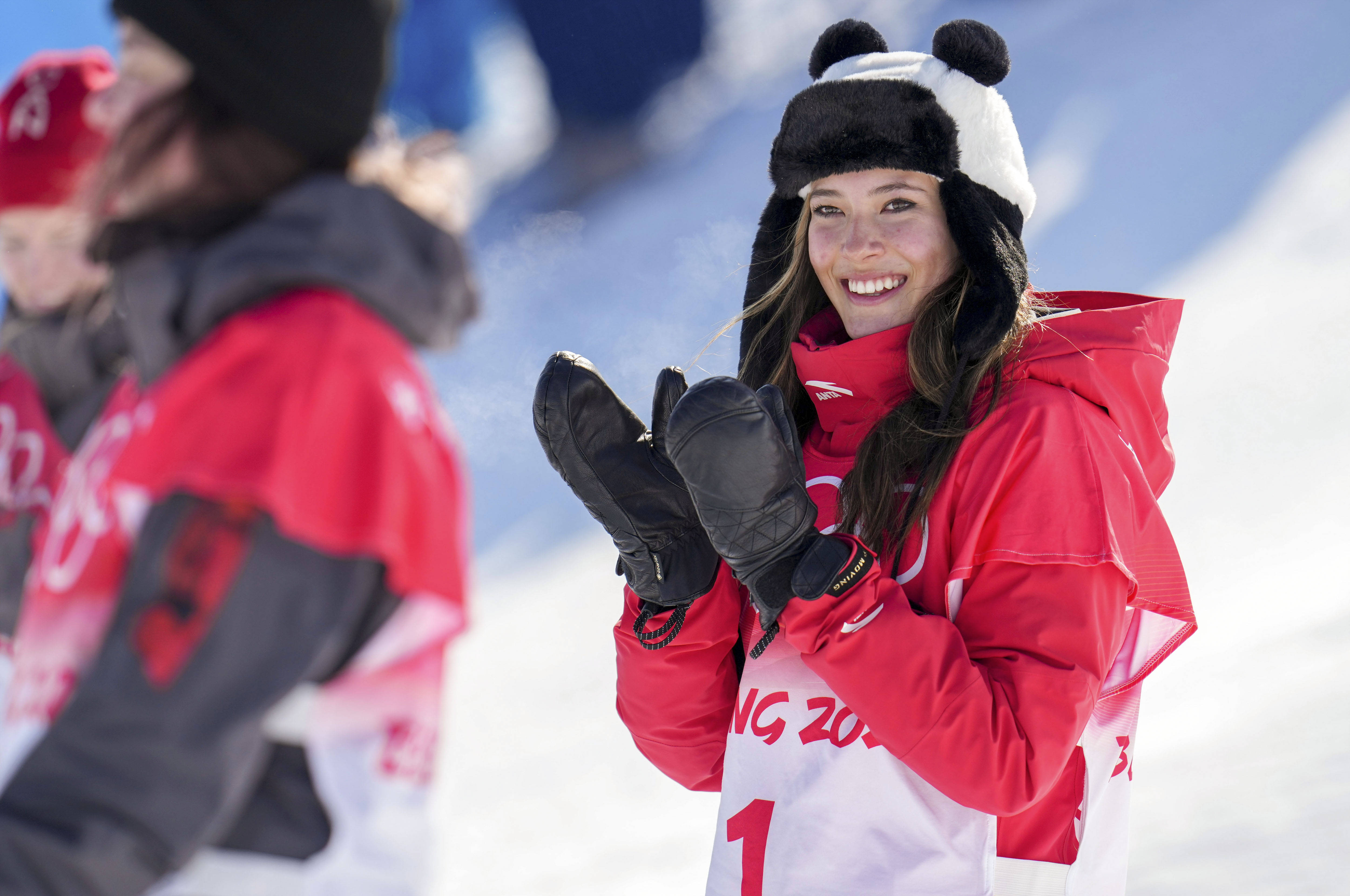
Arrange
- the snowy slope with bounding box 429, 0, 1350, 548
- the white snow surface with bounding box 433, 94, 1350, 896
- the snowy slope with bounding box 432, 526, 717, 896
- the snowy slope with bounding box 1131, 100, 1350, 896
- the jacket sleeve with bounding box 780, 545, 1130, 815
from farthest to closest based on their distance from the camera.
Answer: the snowy slope with bounding box 429, 0, 1350, 548
the snowy slope with bounding box 432, 526, 717, 896
the white snow surface with bounding box 433, 94, 1350, 896
the snowy slope with bounding box 1131, 100, 1350, 896
the jacket sleeve with bounding box 780, 545, 1130, 815

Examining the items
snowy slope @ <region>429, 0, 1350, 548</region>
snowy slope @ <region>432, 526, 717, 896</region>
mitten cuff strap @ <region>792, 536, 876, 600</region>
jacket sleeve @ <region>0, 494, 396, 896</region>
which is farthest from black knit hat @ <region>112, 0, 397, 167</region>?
snowy slope @ <region>429, 0, 1350, 548</region>

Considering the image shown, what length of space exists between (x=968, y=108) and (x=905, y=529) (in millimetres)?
631

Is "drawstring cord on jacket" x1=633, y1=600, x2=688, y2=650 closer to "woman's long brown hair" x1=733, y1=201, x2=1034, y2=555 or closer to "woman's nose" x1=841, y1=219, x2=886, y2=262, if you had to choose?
"woman's long brown hair" x1=733, y1=201, x2=1034, y2=555

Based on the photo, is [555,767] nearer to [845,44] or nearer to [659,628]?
[659,628]

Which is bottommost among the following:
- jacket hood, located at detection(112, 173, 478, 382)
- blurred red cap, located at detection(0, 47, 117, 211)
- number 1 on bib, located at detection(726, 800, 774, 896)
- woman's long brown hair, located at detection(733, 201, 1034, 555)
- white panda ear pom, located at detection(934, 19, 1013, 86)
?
number 1 on bib, located at detection(726, 800, 774, 896)

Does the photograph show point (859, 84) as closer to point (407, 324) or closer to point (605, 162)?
point (407, 324)

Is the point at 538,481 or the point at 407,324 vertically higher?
the point at 538,481

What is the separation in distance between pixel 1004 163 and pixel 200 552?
1297mm

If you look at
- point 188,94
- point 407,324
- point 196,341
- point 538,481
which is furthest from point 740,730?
point 538,481

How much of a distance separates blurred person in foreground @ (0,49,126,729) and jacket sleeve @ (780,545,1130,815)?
979 mm

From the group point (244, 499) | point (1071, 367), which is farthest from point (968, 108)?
point (244, 499)

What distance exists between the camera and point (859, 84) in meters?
1.70

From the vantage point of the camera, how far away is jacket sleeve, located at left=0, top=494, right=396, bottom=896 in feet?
2.82

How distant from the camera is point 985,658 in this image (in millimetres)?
1447
